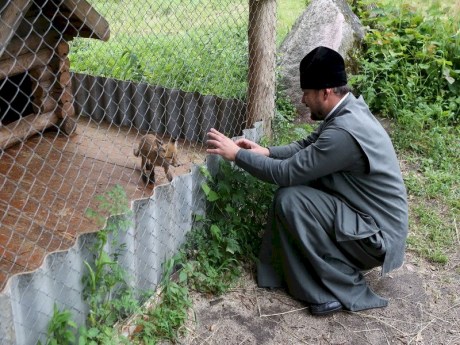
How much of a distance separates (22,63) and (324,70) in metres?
→ 2.99

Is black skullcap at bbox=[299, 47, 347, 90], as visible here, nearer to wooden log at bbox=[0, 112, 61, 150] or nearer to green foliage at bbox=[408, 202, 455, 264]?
green foliage at bbox=[408, 202, 455, 264]

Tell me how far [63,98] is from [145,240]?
293cm

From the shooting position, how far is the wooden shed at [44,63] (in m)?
4.59

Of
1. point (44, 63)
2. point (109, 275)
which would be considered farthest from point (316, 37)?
point (109, 275)

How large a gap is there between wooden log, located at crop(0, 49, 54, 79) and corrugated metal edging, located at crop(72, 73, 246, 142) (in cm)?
50

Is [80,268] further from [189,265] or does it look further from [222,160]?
[222,160]

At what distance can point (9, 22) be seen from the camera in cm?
386

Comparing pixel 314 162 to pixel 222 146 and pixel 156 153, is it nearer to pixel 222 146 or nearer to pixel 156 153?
pixel 222 146

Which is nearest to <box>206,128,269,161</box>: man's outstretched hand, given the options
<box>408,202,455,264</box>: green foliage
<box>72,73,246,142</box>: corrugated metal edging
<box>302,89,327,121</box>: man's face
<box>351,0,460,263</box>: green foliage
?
<box>302,89,327,121</box>: man's face

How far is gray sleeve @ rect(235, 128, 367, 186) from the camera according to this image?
10.7 ft

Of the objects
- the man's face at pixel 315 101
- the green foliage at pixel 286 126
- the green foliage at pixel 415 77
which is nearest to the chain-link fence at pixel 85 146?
the green foliage at pixel 286 126

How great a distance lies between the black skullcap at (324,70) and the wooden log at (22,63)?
7.59 ft

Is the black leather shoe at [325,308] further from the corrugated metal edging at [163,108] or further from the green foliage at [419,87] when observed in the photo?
the corrugated metal edging at [163,108]

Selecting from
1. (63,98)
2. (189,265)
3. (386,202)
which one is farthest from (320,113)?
(63,98)
